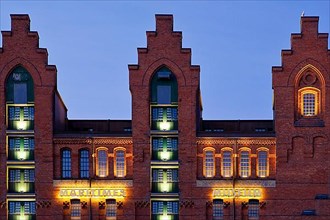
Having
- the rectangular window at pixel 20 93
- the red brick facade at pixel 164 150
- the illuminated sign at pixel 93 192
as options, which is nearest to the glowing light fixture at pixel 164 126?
the red brick facade at pixel 164 150

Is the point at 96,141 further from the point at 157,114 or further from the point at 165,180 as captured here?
the point at 165,180

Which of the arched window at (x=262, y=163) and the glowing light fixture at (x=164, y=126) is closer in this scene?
the arched window at (x=262, y=163)

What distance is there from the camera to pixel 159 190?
48.2m

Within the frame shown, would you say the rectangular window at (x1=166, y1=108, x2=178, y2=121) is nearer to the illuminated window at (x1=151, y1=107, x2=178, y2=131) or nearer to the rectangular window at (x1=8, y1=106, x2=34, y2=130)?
the illuminated window at (x1=151, y1=107, x2=178, y2=131)

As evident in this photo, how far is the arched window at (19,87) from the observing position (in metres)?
48.7

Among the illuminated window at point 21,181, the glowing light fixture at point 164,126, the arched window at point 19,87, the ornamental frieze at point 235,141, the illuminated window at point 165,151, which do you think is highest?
the arched window at point 19,87

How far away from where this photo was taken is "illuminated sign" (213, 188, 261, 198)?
47.7m

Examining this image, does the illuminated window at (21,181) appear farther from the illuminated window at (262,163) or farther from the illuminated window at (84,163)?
the illuminated window at (262,163)

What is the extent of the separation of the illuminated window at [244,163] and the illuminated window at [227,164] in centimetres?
104

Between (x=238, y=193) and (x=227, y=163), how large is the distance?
2.97 meters

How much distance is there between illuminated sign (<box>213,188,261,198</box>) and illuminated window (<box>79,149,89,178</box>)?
1218 cm

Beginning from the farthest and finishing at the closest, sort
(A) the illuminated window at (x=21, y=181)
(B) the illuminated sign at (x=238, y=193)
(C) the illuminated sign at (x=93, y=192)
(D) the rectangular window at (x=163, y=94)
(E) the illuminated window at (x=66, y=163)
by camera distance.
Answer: (D) the rectangular window at (x=163, y=94) < (E) the illuminated window at (x=66, y=163) < (A) the illuminated window at (x=21, y=181) < (C) the illuminated sign at (x=93, y=192) < (B) the illuminated sign at (x=238, y=193)

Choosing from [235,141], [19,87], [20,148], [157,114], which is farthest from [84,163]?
[235,141]

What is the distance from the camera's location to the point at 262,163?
48531 millimetres
